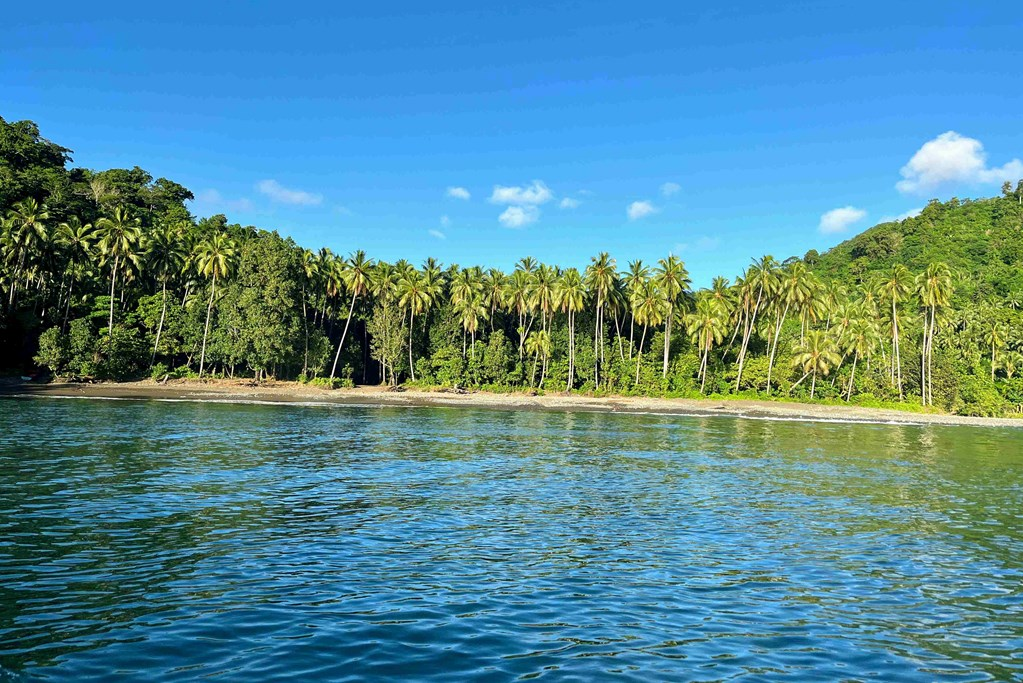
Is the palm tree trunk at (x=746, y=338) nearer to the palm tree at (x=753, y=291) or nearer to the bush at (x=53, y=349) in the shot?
the palm tree at (x=753, y=291)

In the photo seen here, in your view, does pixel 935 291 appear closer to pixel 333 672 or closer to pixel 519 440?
pixel 519 440

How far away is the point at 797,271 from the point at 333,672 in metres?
88.6

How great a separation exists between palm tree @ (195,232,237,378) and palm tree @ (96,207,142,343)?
22.8 feet

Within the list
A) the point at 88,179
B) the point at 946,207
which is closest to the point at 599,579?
the point at 88,179

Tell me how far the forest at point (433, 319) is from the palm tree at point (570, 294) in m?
0.25

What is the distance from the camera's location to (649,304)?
93375 mm

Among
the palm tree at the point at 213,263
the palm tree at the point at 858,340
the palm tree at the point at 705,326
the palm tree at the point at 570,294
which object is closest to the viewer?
the palm tree at the point at 213,263

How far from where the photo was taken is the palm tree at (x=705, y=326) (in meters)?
90.8

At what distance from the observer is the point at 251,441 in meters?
39.1

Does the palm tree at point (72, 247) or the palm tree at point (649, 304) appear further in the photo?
the palm tree at point (649, 304)

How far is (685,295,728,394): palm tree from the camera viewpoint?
9075cm

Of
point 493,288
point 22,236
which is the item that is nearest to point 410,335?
point 493,288

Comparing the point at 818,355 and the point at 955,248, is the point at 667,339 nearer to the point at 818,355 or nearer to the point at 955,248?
the point at 818,355

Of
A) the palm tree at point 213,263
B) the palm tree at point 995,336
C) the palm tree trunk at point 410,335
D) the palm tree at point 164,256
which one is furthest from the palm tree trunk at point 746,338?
the palm tree at point 164,256
